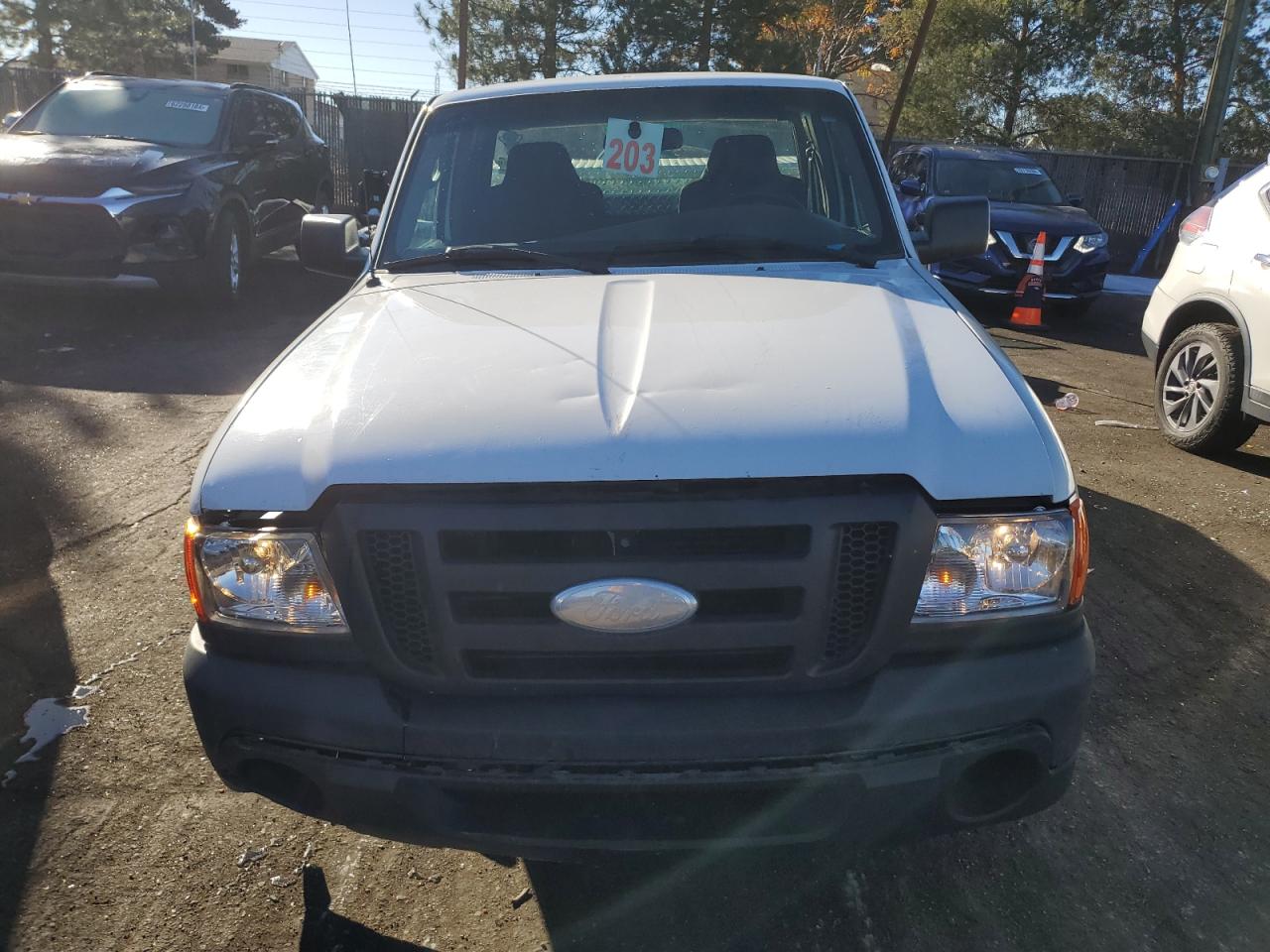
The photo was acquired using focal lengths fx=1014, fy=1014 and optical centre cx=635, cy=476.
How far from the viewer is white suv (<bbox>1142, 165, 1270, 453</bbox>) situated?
555 cm

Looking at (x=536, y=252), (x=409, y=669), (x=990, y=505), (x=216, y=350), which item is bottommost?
(x=216, y=350)

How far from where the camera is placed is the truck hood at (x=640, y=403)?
6.31 ft

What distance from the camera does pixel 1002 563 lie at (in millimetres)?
2006

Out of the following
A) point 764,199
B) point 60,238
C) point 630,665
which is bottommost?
point 60,238

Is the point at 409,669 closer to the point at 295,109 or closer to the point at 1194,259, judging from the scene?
the point at 1194,259

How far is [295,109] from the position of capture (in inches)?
465

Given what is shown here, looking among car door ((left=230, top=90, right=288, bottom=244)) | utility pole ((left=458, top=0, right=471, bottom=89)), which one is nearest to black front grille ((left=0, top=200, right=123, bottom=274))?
car door ((left=230, top=90, right=288, bottom=244))

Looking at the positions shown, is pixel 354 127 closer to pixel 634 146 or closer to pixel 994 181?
pixel 994 181

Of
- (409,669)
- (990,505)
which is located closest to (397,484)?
(409,669)

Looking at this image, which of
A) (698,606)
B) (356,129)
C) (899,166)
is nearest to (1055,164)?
(899,166)

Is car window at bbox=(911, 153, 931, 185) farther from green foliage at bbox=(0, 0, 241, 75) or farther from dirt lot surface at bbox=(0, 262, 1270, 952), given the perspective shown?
green foliage at bbox=(0, 0, 241, 75)

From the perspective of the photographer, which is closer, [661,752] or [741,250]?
[661,752]

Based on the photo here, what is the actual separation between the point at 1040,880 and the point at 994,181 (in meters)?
10.4

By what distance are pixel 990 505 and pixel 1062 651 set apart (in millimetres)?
349
